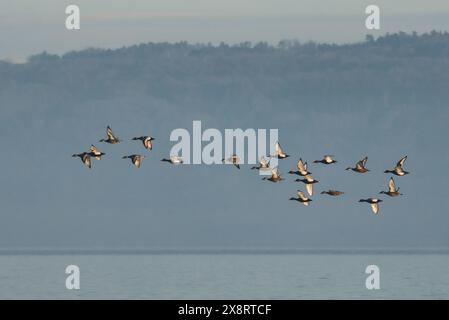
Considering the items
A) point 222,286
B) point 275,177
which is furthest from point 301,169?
point 222,286

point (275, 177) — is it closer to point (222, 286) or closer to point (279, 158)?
point (279, 158)

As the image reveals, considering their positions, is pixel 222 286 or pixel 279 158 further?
pixel 222 286

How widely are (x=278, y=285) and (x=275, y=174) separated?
33574 millimetres

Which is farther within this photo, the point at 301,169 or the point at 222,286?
the point at 222,286

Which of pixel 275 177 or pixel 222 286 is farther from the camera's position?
pixel 222 286

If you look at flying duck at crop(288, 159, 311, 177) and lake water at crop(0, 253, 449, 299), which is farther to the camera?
lake water at crop(0, 253, 449, 299)

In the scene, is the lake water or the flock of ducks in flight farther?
the lake water

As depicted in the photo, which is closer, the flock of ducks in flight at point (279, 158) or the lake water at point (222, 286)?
the flock of ducks in flight at point (279, 158)

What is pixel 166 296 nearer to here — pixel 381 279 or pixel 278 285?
pixel 278 285

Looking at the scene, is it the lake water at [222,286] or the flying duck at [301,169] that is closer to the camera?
the flying duck at [301,169]

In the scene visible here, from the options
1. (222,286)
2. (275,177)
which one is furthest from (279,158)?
(222,286)
